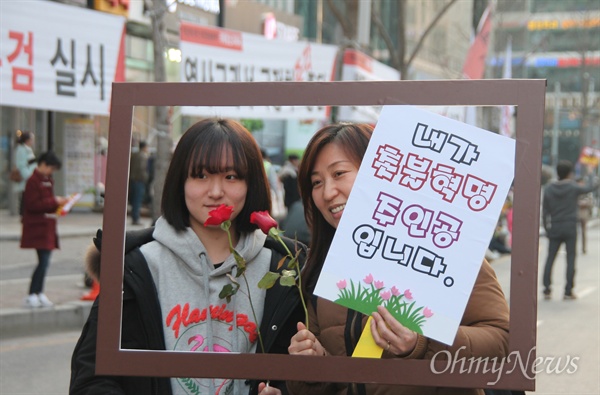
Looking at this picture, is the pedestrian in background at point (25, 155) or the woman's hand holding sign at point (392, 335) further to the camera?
the pedestrian in background at point (25, 155)

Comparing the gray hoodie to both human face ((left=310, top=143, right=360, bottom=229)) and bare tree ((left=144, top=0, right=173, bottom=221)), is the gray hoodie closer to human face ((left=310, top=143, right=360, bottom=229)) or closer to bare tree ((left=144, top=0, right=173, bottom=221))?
human face ((left=310, top=143, right=360, bottom=229))

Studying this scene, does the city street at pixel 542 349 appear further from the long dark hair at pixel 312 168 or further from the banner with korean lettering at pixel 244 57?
the banner with korean lettering at pixel 244 57

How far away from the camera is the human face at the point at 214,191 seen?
7.81 ft

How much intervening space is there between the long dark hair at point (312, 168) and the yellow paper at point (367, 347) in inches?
10.9

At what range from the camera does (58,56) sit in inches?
321

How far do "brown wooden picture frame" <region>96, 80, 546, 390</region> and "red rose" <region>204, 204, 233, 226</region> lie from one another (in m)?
0.22

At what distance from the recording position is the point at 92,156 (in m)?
20.4

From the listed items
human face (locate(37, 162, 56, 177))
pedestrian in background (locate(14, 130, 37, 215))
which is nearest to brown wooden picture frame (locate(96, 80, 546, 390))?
human face (locate(37, 162, 56, 177))

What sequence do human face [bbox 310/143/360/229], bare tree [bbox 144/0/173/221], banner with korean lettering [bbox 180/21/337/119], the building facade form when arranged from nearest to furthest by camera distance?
human face [bbox 310/143/360/229] → bare tree [bbox 144/0/173/221] → banner with korean lettering [bbox 180/21/337/119] → the building facade

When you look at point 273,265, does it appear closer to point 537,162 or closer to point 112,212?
point 112,212

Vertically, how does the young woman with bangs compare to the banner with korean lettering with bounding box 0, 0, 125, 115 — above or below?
below

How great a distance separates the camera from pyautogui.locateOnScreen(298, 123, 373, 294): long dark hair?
2.33 meters
